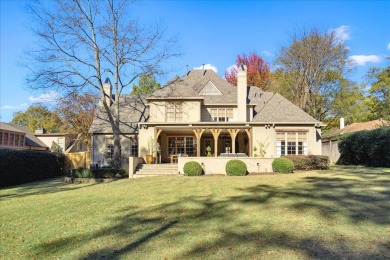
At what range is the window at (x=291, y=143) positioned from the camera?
22984 mm

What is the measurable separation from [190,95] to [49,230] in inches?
671

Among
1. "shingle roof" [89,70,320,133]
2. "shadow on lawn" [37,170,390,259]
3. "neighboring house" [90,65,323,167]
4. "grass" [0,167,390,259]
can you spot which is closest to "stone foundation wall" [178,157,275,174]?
"neighboring house" [90,65,323,167]

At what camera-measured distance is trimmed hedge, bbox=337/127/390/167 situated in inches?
782

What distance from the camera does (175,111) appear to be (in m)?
24.0

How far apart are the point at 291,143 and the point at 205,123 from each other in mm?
6465

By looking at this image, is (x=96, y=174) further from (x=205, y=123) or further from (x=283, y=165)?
(x=283, y=165)

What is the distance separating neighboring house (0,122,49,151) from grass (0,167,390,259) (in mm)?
31509

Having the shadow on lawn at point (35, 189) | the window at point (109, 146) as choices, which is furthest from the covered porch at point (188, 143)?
the shadow on lawn at point (35, 189)

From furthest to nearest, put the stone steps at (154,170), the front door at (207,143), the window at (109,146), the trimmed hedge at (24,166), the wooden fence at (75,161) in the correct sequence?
the wooden fence at (75,161) < the front door at (207,143) < the window at (109,146) < the stone steps at (154,170) < the trimmed hedge at (24,166)

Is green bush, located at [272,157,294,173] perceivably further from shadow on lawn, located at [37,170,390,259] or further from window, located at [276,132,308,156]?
shadow on lawn, located at [37,170,390,259]

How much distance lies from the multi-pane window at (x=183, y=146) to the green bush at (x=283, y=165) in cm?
923

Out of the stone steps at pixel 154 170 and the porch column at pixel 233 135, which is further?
the porch column at pixel 233 135

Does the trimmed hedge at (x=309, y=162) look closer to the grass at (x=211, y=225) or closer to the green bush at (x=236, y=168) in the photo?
the green bush at (x=236, y=168)

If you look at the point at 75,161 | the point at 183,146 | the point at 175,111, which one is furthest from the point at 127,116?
the point at 75,161
